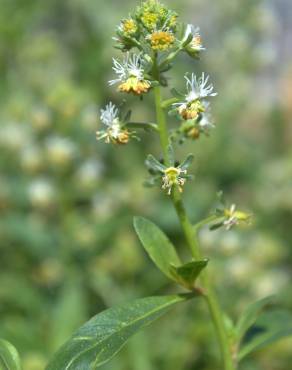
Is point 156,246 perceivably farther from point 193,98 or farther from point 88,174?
point 88,174

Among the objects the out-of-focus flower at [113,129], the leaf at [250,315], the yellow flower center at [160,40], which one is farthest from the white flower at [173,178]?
the leaf at [250,315]

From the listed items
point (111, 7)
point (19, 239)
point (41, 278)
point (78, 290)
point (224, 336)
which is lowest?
point (224, 336)

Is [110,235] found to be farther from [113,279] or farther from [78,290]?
[78,290]

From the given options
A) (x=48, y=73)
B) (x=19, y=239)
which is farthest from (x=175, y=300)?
(x=48, y=73)

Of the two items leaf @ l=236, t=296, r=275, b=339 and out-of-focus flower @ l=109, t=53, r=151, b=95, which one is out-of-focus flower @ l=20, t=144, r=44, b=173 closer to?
leaf @ l=236, t=296, r=275, b=339

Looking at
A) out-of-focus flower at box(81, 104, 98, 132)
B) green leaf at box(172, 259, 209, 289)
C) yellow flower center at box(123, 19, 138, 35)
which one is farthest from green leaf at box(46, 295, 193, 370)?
out-of-focus flower at box(81, 104, 98, 132)

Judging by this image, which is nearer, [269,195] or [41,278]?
[41,278]
